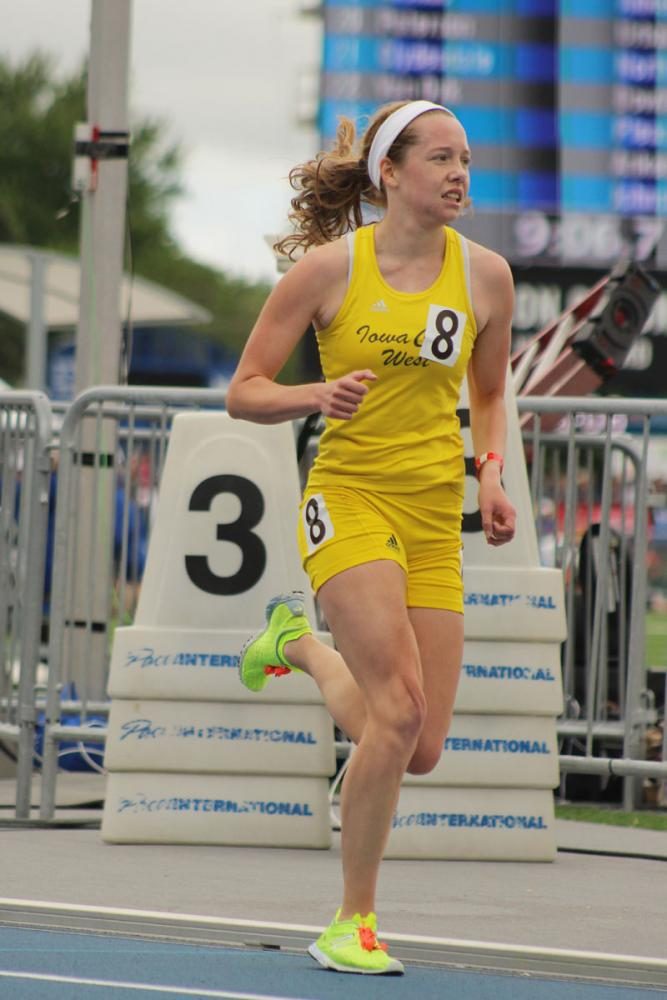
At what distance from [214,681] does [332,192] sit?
2.34 metres

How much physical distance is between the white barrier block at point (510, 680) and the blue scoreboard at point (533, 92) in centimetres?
1875

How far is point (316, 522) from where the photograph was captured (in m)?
5.16

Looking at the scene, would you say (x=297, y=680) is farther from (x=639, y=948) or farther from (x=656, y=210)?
(x=656, y=210)

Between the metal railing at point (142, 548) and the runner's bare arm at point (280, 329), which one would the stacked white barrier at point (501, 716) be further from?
the runner's bare arm at point (280, 329)

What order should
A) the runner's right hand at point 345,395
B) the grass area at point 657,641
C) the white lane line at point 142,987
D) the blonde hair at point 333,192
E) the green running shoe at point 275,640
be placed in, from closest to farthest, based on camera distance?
the white lane line at point 142,987 → the runner's right hand at point 345,395 → the blonde hair at point 333,192 → the green running shoe at point 275,640 → the grass area at point 657,641

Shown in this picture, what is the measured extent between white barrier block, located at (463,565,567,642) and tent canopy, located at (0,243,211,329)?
1184cm

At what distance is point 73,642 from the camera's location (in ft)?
27.2

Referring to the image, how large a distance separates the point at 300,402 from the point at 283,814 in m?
2.75

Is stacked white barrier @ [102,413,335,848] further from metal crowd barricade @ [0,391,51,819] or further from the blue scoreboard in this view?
the blue scoreboard

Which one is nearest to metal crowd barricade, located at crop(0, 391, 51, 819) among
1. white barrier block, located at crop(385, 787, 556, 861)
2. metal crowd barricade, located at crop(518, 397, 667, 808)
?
white barrier block, located at crop(385, 787, 556, 861)

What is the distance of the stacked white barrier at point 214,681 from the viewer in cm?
732

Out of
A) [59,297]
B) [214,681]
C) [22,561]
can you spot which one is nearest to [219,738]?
[214,681]

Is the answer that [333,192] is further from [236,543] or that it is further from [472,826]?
[472,826]

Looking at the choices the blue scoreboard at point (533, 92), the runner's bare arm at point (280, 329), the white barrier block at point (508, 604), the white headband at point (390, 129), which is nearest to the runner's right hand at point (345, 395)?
the runner's bare arm at point (280, 329)
